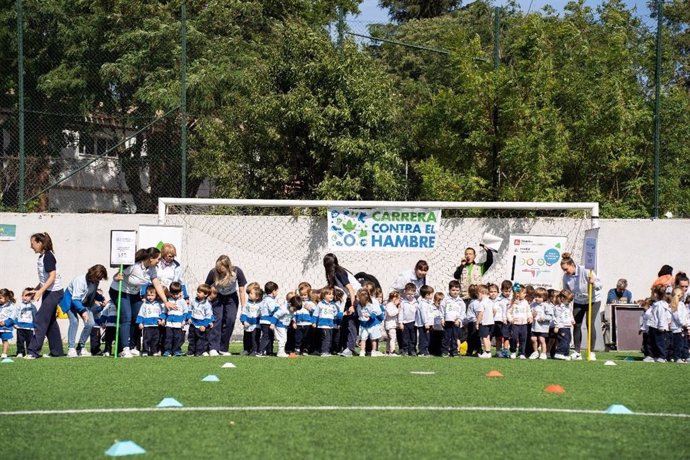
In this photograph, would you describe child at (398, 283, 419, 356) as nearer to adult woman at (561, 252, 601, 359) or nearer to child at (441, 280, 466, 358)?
child at (441, 280, 466, 358)

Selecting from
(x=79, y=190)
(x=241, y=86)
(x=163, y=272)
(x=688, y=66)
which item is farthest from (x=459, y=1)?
(x=163, y=272)

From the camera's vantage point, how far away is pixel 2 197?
2211 cm

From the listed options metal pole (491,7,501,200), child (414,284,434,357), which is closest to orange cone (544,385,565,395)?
child (414,284,434,357)

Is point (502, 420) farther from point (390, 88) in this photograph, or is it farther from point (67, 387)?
point (390, 88)

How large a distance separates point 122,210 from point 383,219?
596cm

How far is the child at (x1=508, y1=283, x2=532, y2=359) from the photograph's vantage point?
1762cm

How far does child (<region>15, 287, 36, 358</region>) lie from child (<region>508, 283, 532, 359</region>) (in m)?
7.41

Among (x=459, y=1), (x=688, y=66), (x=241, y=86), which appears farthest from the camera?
(x=459, y=1)

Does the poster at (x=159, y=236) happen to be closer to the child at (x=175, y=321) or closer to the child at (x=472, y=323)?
the child at (x=175, y=321)

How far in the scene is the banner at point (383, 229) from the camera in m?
20.7

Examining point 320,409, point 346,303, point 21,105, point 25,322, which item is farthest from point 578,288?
point 21,105

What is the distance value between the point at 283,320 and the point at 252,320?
0.49 m

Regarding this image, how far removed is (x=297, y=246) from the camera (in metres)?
21.4

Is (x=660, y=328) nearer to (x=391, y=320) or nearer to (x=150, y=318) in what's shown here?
(x=391, y=320)
